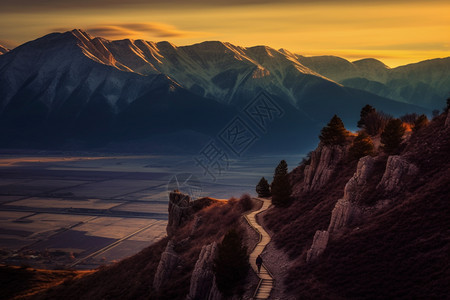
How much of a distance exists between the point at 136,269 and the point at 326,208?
2343cm

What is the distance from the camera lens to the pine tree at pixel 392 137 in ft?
170

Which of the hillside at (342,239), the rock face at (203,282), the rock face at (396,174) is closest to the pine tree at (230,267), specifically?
the hillside at (342,239)

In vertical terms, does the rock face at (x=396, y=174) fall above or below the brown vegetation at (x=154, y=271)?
above

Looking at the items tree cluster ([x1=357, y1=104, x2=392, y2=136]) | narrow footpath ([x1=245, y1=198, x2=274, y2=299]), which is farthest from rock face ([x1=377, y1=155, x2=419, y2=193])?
tree cluster ([x1=357, y1=104, x2=392, y2=136])

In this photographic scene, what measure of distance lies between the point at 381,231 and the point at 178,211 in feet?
128

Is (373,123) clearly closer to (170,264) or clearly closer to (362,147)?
(362,147)

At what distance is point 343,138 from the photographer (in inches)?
2409

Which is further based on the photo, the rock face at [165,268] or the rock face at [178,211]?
the rock face at [178,211]

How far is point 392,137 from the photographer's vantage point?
171 feet

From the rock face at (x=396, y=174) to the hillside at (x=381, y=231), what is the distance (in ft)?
0.26

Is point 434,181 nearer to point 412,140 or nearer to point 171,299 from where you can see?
point 412,140

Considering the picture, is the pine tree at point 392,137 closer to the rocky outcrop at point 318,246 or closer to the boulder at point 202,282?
the rocky outcrop at point 318,246

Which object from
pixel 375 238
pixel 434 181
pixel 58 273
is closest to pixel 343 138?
pixel 434 181

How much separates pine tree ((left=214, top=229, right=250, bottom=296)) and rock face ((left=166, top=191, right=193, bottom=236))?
34.4 metres
